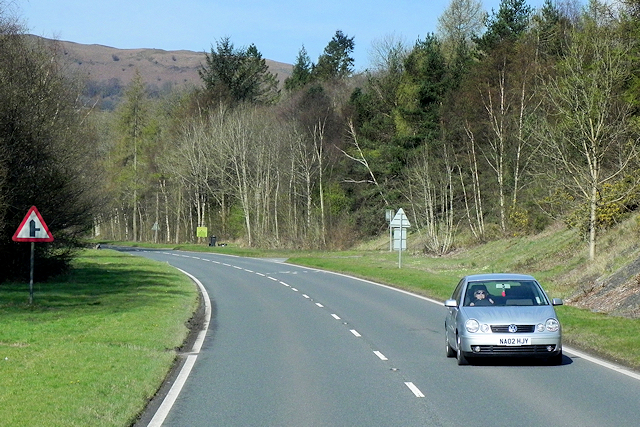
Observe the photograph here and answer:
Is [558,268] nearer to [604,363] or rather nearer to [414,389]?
[604,363]

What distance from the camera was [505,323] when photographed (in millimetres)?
13742

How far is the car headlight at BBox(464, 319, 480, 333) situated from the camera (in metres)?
13.8

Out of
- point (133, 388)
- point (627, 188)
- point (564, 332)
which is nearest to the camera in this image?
point (133, 388)

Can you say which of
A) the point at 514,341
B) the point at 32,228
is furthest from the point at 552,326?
the point at 32,228

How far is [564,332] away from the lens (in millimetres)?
18078

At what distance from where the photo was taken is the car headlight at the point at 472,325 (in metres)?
13.8

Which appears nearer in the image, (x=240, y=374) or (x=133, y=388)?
(x=133, y=388)

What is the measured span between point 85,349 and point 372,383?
5.70 metres

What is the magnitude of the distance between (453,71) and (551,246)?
3264cm

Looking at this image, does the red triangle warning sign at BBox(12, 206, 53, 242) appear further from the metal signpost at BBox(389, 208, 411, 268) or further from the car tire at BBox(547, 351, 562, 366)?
the metal signpost at BBox(389, 208, 411, 268)

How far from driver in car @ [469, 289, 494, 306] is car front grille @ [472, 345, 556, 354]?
126 centimetres

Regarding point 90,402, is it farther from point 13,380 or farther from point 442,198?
point 442,198

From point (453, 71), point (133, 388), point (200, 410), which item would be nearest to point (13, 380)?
point (133, 388)

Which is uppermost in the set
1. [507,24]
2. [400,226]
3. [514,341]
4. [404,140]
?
[507,24]
